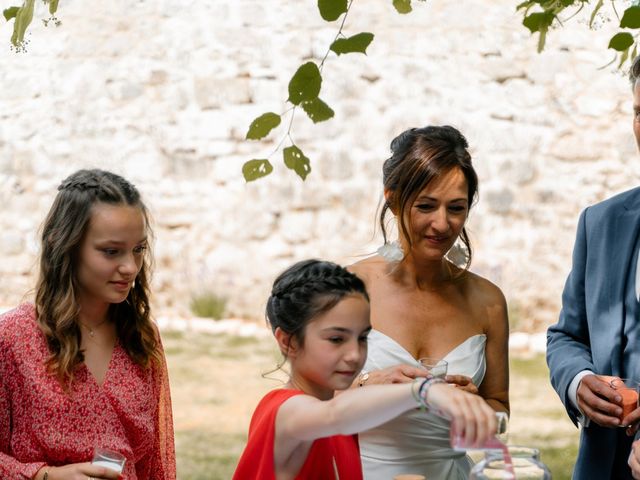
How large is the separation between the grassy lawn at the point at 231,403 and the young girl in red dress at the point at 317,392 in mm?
5515

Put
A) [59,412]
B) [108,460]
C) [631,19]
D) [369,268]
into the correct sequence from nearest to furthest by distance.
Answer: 1. [108,460]
2. [59,412]
3. [631,19]
4. [369,268]

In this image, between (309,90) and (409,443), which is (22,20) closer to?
(309,90)

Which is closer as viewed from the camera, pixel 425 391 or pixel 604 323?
pixel 425 391

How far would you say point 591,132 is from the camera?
1097 centimetres

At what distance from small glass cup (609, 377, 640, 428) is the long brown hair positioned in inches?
51.9

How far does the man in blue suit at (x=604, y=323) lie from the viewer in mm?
3145

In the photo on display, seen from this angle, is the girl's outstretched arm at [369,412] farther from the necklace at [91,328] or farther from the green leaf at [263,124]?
the necklace at [91,328]

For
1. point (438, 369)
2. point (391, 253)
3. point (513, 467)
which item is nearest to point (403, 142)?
point (391, 253)

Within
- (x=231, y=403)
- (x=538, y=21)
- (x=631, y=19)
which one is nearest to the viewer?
(x=631, y=19)

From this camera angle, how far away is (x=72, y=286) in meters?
2.88

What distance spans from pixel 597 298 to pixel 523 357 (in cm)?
706

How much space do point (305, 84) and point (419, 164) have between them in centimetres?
69

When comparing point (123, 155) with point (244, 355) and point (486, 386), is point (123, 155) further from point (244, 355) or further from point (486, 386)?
point (486, 386)

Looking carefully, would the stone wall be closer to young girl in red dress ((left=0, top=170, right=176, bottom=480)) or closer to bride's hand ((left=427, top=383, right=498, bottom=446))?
young girl in red dress ((left=0, top=170, right=176, bottom=480))
